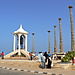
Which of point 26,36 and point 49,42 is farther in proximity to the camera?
point 49,42

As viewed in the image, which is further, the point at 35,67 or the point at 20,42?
the point at 20,42

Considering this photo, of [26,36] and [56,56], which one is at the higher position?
[26,36]

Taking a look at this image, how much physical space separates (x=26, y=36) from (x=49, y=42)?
46.1ft

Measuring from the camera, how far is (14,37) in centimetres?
4575

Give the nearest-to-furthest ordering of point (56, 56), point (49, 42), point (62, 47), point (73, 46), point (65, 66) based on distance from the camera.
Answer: point (65, 66)
point (73, 46)
point (56, 56)
point (62, 47)
point (49, 42)

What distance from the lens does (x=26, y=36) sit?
1789 inches

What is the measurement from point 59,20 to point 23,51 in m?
10.3

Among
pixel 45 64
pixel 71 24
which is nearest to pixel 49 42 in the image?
pixel 71 24

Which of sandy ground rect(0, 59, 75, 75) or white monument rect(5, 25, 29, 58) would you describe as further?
white monument rect(5, 25, 29, 58)

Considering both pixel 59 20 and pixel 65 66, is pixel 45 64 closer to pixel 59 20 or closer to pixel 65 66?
pixel 65 66

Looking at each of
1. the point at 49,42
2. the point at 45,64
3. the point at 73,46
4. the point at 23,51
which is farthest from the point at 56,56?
the point at 49,42

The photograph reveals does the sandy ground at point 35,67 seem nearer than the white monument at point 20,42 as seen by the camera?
Yes

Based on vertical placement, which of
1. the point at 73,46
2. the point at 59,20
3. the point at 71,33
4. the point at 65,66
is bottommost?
the point at 65,66

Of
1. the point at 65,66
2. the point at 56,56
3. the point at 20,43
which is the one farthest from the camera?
the point at 20,43
